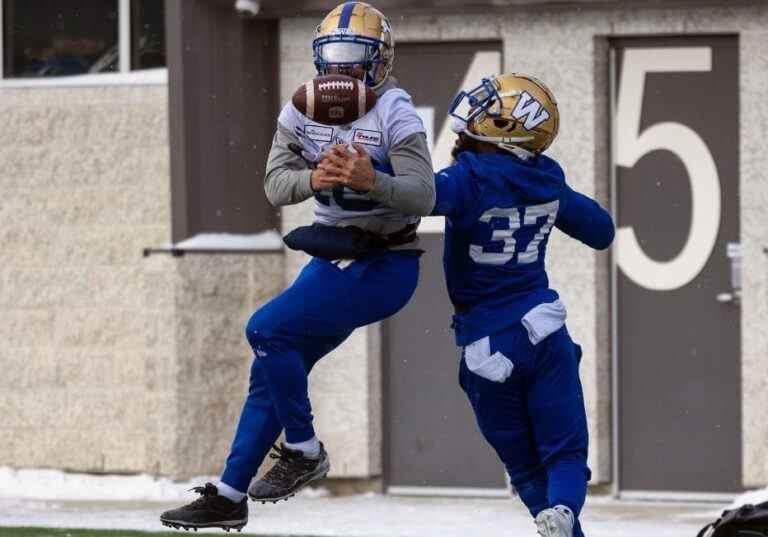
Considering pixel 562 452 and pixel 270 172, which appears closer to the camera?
pixel 270 172

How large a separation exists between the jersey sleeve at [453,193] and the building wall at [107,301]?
209 inches

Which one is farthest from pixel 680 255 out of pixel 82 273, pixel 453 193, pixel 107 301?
pixel 453 193

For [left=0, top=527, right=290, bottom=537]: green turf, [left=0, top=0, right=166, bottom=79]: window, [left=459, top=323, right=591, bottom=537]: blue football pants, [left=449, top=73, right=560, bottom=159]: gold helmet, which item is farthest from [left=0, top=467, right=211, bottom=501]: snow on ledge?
[left=449, top=73, right=560, bottom=159]: gold helmet

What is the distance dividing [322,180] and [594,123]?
5.40 meters

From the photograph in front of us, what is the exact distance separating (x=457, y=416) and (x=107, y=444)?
2087mm

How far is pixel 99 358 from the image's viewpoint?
12.4m

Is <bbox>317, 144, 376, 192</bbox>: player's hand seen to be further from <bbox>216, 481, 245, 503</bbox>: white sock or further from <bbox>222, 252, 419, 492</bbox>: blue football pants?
<bbox>216, 481, 245, 503</bbox>: white sock

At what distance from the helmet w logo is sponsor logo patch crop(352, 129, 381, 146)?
581 millimetres

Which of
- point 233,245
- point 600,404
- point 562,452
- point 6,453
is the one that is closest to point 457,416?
point 600,404

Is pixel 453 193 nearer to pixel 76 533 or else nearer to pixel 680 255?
pixel 76 533

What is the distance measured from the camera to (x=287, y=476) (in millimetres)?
6730

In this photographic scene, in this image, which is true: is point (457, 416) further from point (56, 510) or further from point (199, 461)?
point (56, 510)

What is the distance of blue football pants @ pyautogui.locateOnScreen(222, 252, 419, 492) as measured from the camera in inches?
261

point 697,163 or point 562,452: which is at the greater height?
point 697,163
